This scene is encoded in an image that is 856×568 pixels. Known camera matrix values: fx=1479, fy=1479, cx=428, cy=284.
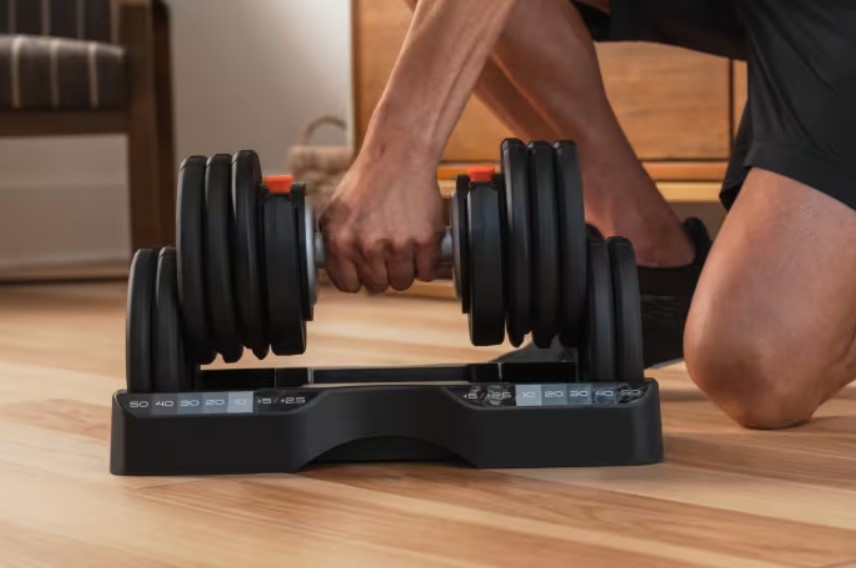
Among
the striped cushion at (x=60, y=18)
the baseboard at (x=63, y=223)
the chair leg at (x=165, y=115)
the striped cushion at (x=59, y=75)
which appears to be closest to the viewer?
the striped cushion at (x=59, y=75)

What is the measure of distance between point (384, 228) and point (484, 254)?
86mm

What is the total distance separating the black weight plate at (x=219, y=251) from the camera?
3.91 feet

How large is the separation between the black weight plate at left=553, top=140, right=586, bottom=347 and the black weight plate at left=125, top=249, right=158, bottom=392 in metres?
0.34

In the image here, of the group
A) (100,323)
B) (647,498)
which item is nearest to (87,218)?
(100,323)

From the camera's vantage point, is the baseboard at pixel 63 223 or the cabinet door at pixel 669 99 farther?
the baseboard at pixel 63 223

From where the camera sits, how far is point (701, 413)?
5.00 feet

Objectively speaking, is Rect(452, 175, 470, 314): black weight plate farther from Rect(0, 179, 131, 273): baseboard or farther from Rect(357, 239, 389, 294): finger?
Rect(0, 179, 131, 273): baseboard

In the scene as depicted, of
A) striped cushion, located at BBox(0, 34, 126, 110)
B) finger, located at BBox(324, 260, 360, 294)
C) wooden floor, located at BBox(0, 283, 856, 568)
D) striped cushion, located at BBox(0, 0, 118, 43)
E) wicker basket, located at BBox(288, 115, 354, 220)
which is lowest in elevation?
wooden floor, located at BBox(0, 283, 856, 568)

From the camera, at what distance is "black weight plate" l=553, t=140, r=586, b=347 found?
119 centimetres

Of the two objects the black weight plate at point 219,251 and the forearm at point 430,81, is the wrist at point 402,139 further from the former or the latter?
the black weight plate at point 219,251

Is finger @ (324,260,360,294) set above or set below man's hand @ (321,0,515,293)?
below

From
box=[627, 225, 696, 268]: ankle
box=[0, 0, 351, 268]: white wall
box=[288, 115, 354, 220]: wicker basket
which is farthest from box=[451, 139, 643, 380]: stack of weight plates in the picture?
box=[0, 0, 351, 268]: white wall

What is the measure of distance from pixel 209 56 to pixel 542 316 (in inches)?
114

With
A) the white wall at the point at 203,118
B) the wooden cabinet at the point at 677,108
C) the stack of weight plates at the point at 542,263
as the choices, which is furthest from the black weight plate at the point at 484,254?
the white wall at the point at 203,118
